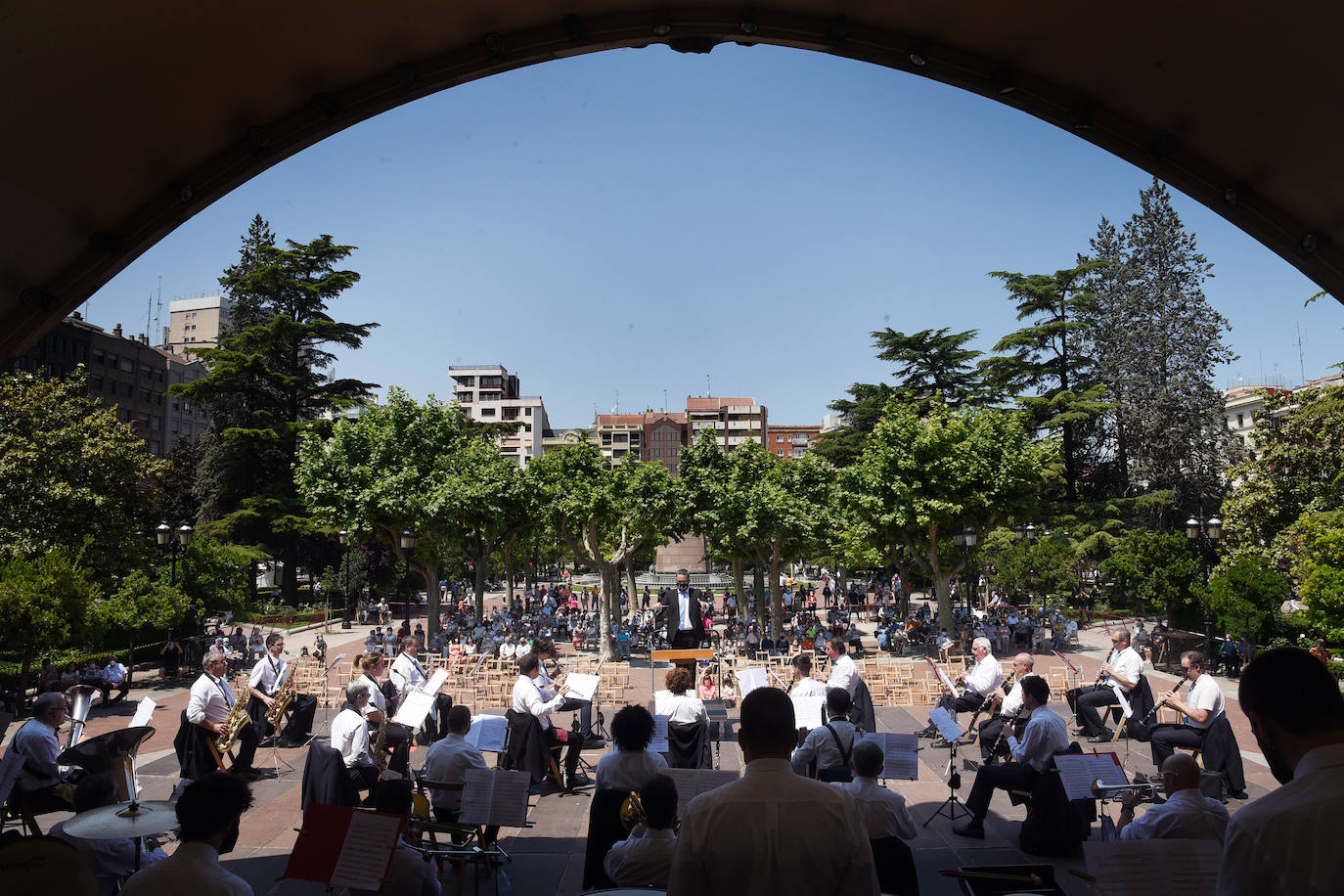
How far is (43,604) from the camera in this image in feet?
47.4

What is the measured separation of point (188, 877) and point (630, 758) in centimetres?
321

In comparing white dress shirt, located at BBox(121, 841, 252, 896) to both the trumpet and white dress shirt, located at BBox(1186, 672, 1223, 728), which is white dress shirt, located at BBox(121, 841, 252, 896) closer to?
the trumpet

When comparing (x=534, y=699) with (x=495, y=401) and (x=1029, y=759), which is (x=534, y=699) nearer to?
(x=1029, y=759)

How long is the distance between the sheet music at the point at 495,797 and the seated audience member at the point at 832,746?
2269mm

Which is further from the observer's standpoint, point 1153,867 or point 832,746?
point 832,746

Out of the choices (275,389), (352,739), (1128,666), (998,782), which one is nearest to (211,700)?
(352,739)

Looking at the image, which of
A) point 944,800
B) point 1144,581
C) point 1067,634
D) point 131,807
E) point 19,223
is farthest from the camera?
point 1067,634

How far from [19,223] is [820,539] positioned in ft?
79.6

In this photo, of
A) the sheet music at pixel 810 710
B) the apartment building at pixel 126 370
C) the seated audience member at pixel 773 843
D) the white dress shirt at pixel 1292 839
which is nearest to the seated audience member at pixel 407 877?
the seated audience member at pixel 773 843

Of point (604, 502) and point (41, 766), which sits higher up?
point (604, 502)

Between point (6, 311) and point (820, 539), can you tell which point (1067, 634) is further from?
point (6, 311)

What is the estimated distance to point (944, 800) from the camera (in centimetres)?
888

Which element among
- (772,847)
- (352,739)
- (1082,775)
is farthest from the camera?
(352,739)

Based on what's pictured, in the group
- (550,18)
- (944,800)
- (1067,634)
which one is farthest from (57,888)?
(1067,634)
